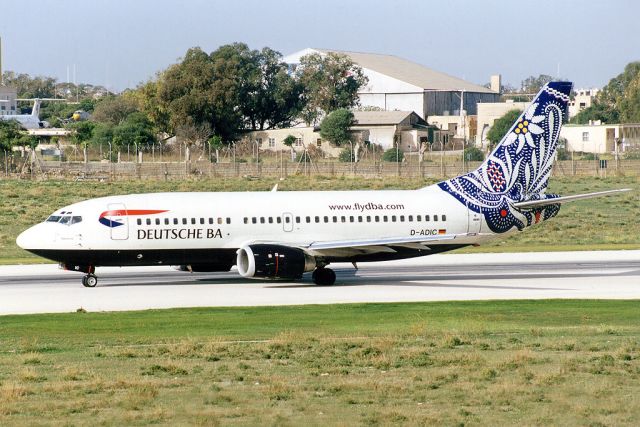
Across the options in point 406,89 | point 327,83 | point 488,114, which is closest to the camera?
point 327,83

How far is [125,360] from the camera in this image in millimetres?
26031

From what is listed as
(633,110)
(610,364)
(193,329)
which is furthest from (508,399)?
(633,110)

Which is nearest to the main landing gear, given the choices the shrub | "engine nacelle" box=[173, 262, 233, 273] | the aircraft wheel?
"engine nacelle" box=[173, 262, 233, 273]

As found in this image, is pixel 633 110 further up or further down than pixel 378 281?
further up

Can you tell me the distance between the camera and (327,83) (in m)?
156

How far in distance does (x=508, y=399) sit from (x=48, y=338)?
13.9 m

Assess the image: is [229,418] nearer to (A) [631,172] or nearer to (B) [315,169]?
(B) [315,169]

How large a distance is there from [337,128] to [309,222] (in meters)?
89.6

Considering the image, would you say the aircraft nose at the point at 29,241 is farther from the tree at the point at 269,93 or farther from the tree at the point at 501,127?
the tree at the point at 501,127

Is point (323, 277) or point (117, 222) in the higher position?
point (117, 222)

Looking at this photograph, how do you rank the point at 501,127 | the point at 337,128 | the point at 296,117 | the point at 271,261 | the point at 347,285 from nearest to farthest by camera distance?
1. the point at 271,261
2. the point at 347,285
3. the point at 337,128
4. the point at 501,127
5. the point at 296,117

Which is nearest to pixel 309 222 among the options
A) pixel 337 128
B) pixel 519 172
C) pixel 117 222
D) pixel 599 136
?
pixel 117 222

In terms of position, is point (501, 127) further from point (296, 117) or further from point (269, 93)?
point (269, 93)

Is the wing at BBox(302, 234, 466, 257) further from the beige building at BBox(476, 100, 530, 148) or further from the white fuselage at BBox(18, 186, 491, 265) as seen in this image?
the beige building at BBox(476, 100, 530, 148)
